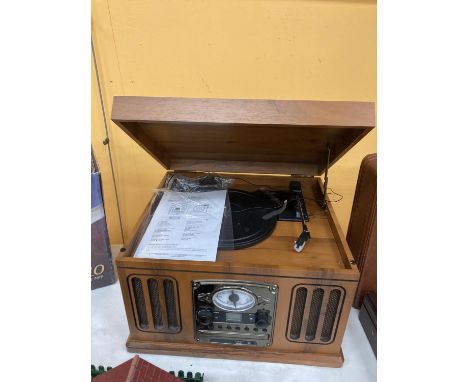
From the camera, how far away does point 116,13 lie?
43.1 inches

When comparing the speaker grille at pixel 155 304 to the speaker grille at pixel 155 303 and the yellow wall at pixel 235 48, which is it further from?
the yellow wall at pixel 235 48

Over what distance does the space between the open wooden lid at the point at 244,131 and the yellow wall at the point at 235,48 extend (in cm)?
27

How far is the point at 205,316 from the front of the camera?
0.83 m

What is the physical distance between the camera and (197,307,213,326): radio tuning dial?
32.6 inches

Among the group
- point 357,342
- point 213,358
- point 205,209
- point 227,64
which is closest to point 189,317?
point 213,358

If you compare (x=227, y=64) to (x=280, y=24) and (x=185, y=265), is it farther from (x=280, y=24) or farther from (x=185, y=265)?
(x=185, y=265)

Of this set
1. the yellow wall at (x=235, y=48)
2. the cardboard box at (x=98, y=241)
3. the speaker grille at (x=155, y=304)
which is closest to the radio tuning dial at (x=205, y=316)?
the speaker grille at (x=155, y=304)

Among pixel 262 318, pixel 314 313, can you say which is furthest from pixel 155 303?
pixel 314 313

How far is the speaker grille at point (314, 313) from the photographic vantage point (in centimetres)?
78

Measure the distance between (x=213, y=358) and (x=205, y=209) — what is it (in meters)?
0.44

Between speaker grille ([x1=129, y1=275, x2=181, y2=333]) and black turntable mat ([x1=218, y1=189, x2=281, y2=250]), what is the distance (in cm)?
18

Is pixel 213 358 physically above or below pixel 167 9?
below

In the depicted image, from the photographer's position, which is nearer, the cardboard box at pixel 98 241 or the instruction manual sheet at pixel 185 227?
the instruction manual sheet at pixel 185 227

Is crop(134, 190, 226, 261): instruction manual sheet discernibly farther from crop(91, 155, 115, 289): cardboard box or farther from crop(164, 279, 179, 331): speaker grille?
crop(91, 155, 115, 289): cardboard box
